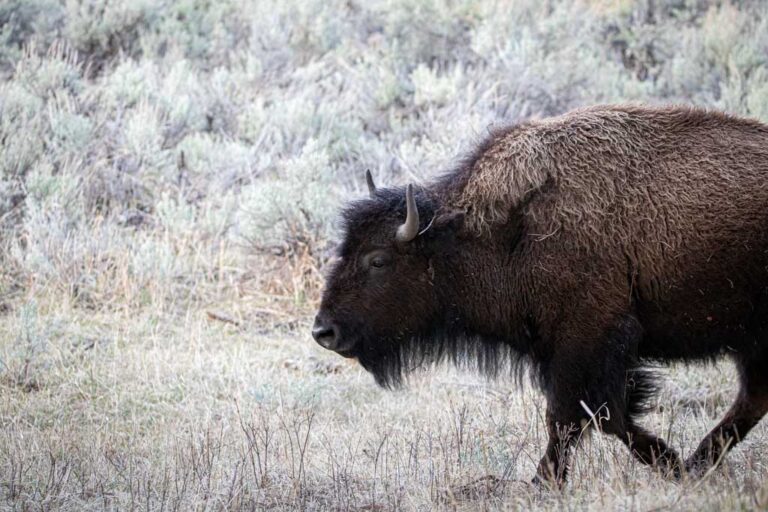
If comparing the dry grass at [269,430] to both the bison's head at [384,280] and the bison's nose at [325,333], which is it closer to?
the bison's nose at [325,333]

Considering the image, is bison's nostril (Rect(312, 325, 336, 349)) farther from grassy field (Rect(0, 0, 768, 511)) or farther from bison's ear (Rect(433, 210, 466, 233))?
bison's ear (Rect(433, 210, 466, 233))

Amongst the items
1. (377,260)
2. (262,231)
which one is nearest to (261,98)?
(262,231)

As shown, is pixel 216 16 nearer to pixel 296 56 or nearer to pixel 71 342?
pixel 296 56

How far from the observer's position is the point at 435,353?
533 centimetres

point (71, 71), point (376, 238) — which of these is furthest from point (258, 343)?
point (71, 71)

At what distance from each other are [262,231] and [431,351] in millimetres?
4181

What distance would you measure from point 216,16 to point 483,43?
4772 millimetres

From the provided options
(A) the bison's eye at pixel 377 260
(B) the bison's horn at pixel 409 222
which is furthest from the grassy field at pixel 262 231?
(B) the bison's horn at pixel 409 222

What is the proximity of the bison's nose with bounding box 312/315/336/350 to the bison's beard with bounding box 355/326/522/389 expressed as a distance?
18 centimetres

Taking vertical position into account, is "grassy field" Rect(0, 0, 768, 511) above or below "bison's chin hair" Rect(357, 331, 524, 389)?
below

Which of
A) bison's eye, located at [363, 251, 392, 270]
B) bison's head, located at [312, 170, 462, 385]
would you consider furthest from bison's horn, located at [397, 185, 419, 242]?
bison's eye, located at [363, 251, 392, 270]

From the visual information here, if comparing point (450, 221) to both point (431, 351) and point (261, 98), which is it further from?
point (261, 98)

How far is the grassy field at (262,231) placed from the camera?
16.0 ft

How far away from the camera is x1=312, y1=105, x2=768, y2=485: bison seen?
15.3ft
